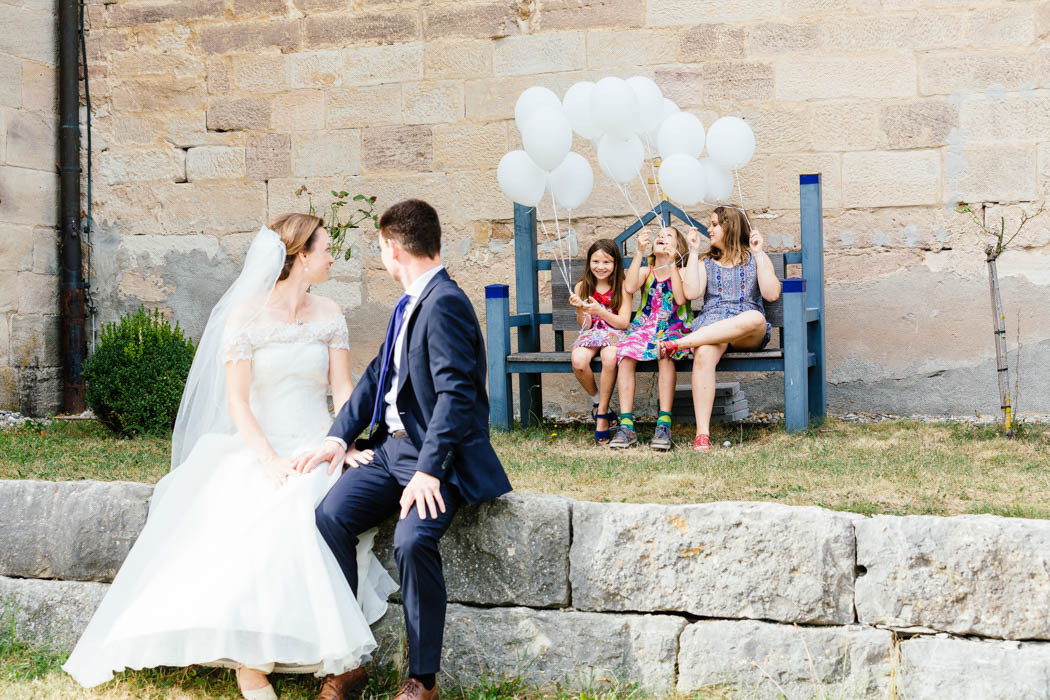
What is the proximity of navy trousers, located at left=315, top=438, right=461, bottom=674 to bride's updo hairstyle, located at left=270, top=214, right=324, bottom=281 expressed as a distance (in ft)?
2.47

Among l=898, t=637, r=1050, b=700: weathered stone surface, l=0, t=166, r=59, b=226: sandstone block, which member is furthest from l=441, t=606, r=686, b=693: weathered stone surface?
l=0, t=166, r=59, b=226: sandstone block

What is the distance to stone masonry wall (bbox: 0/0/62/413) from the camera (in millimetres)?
7109

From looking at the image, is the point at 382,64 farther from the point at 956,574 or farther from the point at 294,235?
the point at 956,574

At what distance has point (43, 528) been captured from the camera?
3771 millimetres

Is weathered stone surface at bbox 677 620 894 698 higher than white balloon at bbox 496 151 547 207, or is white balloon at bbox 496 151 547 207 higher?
white balloon at bbox 496 151 547 207

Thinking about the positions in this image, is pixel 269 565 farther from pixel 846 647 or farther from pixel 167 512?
pixel 846 647

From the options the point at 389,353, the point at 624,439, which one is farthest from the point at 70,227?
the point at 389,353

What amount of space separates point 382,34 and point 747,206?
2620 millimetres

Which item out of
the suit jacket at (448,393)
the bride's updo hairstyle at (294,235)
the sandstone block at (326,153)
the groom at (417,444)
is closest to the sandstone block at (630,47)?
the sandstone block at (326,153)

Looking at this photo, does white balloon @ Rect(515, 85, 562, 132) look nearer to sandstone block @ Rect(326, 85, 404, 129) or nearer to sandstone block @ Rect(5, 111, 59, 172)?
sandstone block @ Rect(326, 85, 404, 129)

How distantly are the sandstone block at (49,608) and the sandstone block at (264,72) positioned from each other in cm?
421

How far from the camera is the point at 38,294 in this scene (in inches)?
289

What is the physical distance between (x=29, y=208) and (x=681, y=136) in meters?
4.57

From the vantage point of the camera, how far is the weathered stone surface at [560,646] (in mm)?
3297
